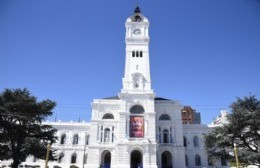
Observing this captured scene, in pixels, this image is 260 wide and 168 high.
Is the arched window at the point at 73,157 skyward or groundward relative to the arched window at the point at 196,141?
groundward

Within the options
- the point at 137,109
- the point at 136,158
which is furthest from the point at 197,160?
the point at 137,109

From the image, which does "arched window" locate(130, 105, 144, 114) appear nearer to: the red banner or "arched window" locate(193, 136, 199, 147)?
the red banner

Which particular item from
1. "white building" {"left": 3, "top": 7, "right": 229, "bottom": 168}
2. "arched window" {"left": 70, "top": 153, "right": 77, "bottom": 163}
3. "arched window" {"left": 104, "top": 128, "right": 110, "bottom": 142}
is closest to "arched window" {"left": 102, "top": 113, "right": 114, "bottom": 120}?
"white building" {"left": 3, "top": 7, "right": 229, "bottom": 168}

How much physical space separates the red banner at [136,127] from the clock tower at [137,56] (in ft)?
20.9

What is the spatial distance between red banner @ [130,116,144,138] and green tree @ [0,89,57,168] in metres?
18.9

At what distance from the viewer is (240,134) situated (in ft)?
107

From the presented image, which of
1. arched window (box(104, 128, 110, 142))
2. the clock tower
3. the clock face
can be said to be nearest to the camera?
arched window (box(104, 128, 110, 142))

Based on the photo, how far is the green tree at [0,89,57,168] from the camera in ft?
107

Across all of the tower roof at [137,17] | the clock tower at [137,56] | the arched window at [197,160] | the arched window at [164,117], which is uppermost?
the tower roof at [137,17]

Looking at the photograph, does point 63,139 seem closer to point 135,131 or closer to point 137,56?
point 135,131

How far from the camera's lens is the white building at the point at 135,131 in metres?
50.1

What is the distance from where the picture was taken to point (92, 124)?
179 ft

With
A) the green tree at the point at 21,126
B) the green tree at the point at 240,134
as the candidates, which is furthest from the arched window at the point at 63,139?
the green tree at the point at 240,134

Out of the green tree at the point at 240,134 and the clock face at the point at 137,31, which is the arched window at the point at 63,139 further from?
the green tree at the point at 240,134
